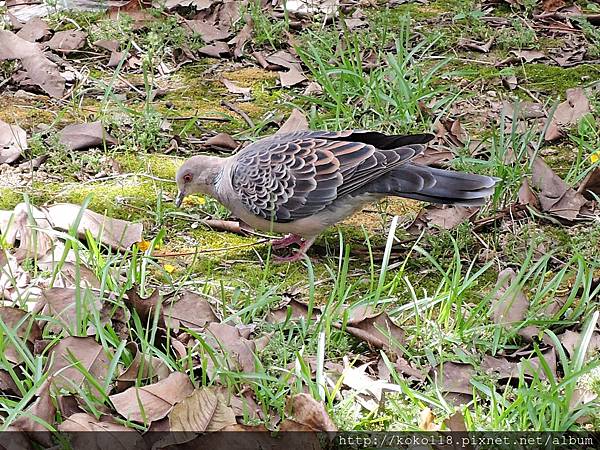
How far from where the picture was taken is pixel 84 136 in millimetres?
5668

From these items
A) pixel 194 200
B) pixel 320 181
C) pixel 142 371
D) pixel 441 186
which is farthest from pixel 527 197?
pixel 142 371

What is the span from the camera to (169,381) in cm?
348

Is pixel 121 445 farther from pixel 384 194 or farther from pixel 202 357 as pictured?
pixel 384 194

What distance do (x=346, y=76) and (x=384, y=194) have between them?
4.08 ft

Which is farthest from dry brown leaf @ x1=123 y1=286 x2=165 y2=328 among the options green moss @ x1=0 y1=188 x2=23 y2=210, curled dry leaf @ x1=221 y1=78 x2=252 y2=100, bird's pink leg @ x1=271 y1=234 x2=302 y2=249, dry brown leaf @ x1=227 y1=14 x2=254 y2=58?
dry brown leaf @ x1=227 y1=14 x2=254 y2=58


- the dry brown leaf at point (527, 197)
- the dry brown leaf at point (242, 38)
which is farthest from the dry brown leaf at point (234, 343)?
the dry brown leaf at point (242, 38)

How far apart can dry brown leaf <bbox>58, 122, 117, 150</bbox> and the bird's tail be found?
5.58 ft

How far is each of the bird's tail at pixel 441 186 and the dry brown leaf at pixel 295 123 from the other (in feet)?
3.04

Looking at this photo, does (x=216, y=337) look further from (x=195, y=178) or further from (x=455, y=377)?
(x=195, y=178)

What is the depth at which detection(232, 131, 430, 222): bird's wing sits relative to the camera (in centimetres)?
489

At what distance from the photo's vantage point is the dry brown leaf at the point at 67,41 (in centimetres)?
681

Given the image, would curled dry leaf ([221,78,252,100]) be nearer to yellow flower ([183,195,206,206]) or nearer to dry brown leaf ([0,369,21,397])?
yellow flower ([183,195,206,206])

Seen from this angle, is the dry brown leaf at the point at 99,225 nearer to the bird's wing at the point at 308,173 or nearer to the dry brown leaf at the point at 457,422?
the bird's wing at the point at 308,173

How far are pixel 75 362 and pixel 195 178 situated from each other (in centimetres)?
173
